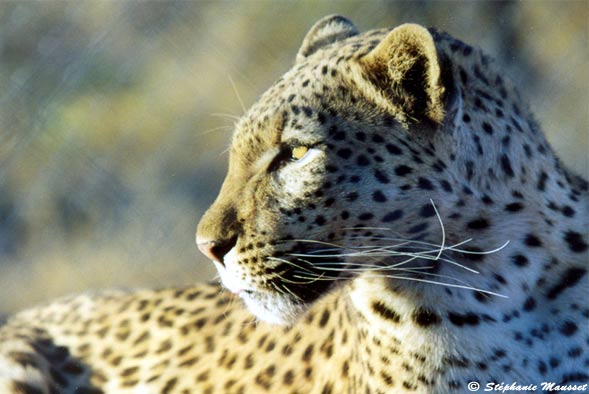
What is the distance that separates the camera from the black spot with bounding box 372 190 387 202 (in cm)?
267

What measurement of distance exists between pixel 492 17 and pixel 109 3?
171cm

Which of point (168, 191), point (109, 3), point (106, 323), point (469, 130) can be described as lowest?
point (106, 323)

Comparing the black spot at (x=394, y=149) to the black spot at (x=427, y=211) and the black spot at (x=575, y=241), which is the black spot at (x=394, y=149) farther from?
the black spot at (x=575, y=241)

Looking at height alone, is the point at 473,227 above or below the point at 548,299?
above

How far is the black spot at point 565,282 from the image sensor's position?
2.78 metres

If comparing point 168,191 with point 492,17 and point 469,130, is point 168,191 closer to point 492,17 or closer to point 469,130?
point 492,17

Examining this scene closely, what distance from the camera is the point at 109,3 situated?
411cm

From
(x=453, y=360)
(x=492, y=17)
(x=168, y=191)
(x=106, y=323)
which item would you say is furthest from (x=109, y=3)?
(x=453, y=360)

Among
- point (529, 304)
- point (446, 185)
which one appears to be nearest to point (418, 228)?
point (446, 185)

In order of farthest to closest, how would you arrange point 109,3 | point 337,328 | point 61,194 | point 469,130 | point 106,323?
point 61,194 < point 109,3 < point 106,323 < point 337,328 < point 469,130

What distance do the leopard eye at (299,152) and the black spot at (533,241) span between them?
710mm

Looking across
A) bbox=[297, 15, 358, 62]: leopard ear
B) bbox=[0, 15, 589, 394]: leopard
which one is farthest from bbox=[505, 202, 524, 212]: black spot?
bbox=[297, 15, 358, 62]: leopard ear

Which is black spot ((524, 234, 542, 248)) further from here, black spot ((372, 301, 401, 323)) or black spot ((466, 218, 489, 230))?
black spot ((372, 301, 401, 323))

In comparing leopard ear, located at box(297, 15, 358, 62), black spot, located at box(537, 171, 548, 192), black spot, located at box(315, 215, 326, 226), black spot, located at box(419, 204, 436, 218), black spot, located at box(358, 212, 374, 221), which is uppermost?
leopard ear, located at box(297, 15, 358, 62)
